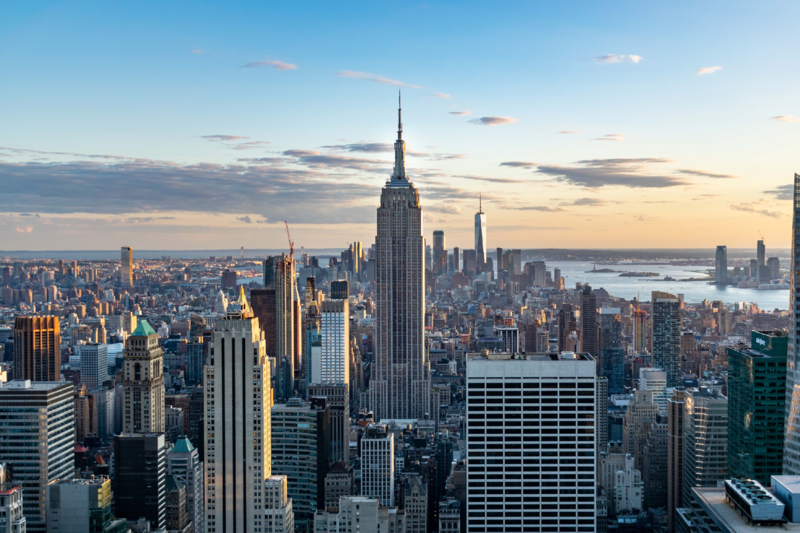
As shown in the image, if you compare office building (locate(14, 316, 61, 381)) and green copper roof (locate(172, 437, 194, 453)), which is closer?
green copper roof (locate(172, 437, 194, 453))

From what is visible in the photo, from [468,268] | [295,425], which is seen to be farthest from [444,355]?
[295,425]

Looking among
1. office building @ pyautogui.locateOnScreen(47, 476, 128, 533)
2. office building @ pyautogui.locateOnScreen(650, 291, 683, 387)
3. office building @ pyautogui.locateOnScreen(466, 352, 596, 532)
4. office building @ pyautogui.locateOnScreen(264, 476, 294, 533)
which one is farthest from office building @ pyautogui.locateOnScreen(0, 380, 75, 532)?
office building @ pyautogui.locateOnScreen(650, 291, 683, 387)

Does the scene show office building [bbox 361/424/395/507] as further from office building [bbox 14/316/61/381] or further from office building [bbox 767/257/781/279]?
office building [bbox 14/316/61/381]

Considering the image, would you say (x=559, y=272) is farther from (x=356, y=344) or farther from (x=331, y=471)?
(x=331, y=471)

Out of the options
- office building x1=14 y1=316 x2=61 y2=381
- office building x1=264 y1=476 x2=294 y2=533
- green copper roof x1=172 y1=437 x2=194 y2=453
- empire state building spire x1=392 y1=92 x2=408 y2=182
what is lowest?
green copper roof x1=172 y1=437 x2=194 y2=453

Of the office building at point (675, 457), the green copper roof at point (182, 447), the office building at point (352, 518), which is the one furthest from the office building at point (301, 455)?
the office building at point (675, 457)

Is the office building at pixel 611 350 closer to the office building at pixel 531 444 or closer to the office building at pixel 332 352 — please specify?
the office building at pixel 332 352

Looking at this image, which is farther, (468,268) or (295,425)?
(468,268)
